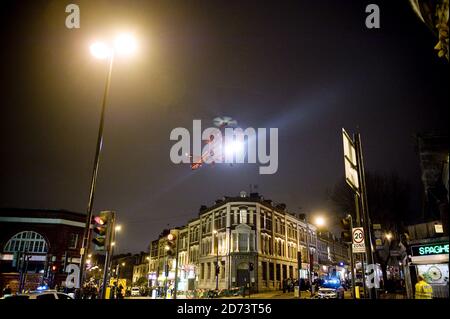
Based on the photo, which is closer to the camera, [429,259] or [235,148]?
[429,259]

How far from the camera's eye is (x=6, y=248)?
48250mm

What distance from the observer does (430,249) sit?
18.3 meters

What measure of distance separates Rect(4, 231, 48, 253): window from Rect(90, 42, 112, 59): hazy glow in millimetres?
46678

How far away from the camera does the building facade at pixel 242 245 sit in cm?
4647

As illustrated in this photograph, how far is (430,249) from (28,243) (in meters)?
52.9

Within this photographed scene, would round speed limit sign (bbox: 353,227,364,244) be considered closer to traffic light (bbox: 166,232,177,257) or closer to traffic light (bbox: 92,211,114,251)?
traffic light (bbox: 166,232,177,257)

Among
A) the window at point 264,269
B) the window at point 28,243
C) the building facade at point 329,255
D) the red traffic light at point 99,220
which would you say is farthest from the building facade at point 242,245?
the red traffic light at point 99,220

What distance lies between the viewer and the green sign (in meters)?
17.5

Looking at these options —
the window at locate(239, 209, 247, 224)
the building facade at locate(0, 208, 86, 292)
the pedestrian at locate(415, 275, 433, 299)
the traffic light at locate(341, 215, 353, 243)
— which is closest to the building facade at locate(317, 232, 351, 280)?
the window at locate(239, 209, 247, 224)

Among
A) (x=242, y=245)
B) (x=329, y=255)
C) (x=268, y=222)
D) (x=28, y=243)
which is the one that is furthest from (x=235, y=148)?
(x=329, y=255)

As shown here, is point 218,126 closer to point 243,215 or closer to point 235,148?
point 235,148

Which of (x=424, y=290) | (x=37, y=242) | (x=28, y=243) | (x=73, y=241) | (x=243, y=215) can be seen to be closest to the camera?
(x=424, y=290)
